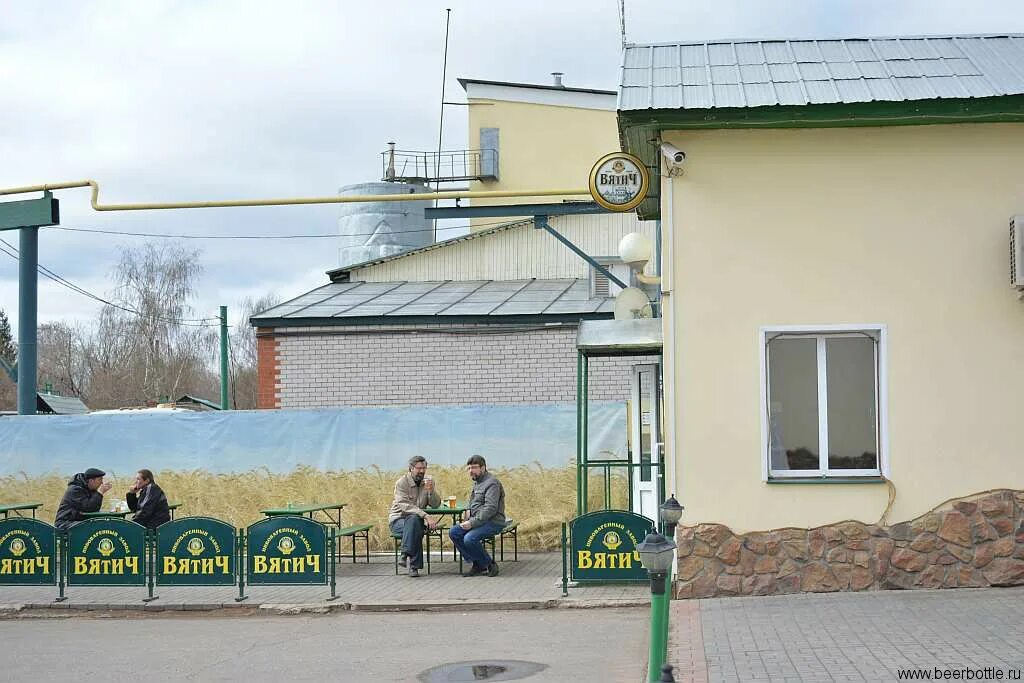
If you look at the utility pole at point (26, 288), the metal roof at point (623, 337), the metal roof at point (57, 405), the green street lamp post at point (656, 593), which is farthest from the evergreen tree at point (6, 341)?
the green street lamp post at point (656, 593)

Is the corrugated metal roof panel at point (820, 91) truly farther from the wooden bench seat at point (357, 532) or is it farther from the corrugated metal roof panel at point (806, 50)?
the wooden bench seat at point (357, 532)

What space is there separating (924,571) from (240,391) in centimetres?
6570

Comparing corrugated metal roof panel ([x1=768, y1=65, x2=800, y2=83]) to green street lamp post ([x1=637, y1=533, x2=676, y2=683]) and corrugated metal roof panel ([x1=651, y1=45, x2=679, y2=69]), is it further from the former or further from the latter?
green street lamp post ([x1=637, y1=533, x2=676, y2=683])

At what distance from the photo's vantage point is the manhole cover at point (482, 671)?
358 inches

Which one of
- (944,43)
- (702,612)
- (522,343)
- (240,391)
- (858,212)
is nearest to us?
(702,612)

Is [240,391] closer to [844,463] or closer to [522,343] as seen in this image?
[522,343]

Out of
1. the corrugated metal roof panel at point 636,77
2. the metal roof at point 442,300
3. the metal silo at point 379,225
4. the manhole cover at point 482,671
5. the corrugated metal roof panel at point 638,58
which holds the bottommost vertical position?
the manhole cover at point 482,671

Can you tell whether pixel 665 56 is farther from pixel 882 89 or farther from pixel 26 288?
pixel 26 288

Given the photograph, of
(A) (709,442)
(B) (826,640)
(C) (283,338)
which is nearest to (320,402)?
(C) (283,338)

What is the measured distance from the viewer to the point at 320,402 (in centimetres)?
2166

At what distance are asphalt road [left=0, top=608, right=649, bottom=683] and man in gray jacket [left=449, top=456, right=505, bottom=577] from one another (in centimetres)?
213

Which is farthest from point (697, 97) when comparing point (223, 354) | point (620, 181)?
point (223, 354)

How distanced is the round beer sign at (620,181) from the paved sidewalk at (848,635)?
415 cm

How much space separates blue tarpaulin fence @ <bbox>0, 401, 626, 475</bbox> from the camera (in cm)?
1738
